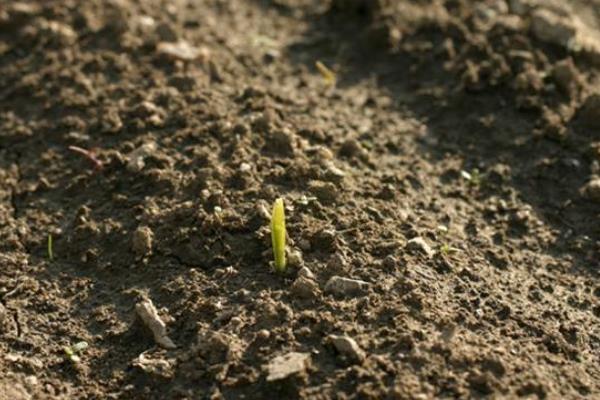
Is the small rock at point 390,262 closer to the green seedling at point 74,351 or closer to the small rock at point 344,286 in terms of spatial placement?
the small rock at point 344,286

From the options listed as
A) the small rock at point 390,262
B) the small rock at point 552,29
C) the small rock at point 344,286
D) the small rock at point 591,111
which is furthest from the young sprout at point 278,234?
the small rock at point 552,29

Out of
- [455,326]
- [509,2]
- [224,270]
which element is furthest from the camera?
[509,2]

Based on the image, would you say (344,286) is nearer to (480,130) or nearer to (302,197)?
(302,197)

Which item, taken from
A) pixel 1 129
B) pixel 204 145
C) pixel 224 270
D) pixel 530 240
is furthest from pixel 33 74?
pixel 530 240

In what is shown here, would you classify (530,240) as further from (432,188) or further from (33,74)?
(33,74)

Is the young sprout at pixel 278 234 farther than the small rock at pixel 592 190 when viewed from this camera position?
No


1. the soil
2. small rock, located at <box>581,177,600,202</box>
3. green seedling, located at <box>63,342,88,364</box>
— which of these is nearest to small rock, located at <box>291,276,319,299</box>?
the soil

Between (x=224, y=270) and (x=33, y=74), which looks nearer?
(x=224, y=270)
